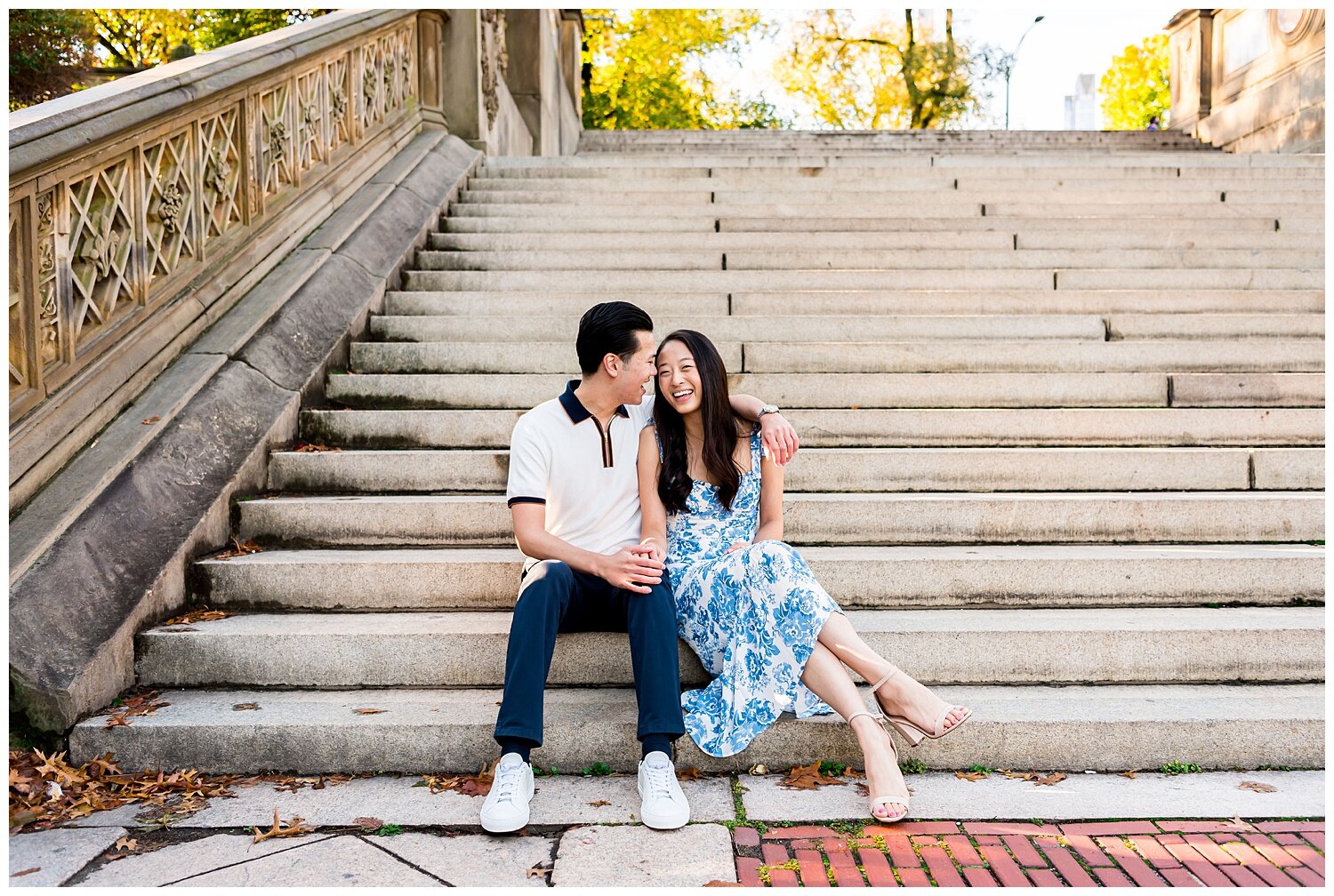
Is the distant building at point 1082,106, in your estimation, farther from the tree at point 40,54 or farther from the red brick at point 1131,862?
the red brick at point 1131,862

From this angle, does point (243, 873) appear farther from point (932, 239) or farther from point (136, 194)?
point (932, 239)

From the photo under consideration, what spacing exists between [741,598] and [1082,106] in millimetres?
82393

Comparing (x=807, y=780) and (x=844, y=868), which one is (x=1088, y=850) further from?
(x=807, y=780)

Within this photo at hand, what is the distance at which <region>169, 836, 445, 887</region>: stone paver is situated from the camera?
251 centimetres

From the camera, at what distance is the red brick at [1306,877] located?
2473 millimetres

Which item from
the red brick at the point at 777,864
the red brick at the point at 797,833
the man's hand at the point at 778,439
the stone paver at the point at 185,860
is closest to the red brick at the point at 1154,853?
the red brick at the point at 797,833

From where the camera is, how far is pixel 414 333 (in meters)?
5.68

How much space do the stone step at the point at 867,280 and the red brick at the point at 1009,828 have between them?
3.99m

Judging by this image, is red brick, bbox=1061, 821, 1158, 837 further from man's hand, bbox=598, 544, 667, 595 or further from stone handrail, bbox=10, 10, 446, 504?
stone handrail, bbox=10, 10, 446, 504

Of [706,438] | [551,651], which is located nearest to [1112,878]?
[551,651]

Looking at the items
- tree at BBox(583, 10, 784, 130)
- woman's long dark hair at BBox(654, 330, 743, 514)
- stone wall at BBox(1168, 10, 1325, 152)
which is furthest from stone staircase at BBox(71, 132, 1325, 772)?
tree at BBox(583, 10, 784, 130)

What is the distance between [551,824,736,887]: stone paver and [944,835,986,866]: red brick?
0.59 m

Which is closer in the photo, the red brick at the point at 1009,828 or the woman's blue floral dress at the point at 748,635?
the red brick at the point at 1009,828

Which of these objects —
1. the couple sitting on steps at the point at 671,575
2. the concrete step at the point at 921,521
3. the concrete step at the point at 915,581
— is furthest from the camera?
the concrete step at the point at 921,521
